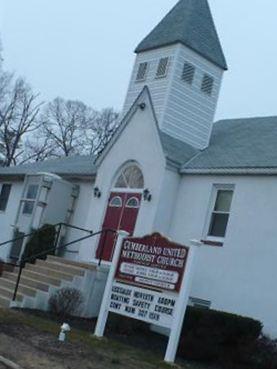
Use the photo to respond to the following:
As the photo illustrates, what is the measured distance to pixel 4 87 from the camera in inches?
2395

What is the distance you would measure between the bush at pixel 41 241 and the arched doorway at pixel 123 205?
6.87 ft

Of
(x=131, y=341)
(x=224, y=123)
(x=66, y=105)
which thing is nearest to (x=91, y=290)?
(x=131, y=341)

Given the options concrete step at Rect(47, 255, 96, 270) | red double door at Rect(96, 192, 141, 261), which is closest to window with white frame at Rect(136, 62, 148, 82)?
red double door at Rect(96, 192, 141, 261)

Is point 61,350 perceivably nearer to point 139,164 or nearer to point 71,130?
point 139,164

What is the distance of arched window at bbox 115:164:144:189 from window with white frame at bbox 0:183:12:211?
846 centimetres

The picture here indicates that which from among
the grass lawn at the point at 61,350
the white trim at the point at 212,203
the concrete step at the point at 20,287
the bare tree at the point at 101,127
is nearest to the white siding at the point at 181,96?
the white trim at the point at 212,203

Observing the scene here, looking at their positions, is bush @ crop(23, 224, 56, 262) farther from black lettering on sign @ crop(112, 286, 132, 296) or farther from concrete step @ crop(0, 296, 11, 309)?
black lettering on sign @ crop(112, 286, 132, 296)

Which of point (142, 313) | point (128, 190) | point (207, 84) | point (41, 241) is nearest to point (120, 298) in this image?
point (142, 313)

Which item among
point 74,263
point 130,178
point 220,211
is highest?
point 130,178

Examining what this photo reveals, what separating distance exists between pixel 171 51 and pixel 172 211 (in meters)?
5.49

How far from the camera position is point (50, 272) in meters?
18.0

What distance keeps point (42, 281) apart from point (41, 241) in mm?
→ 4296

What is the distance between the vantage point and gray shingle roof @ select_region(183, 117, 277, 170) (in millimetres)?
17328

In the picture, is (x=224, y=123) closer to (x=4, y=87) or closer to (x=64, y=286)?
(x=64, y=286)
